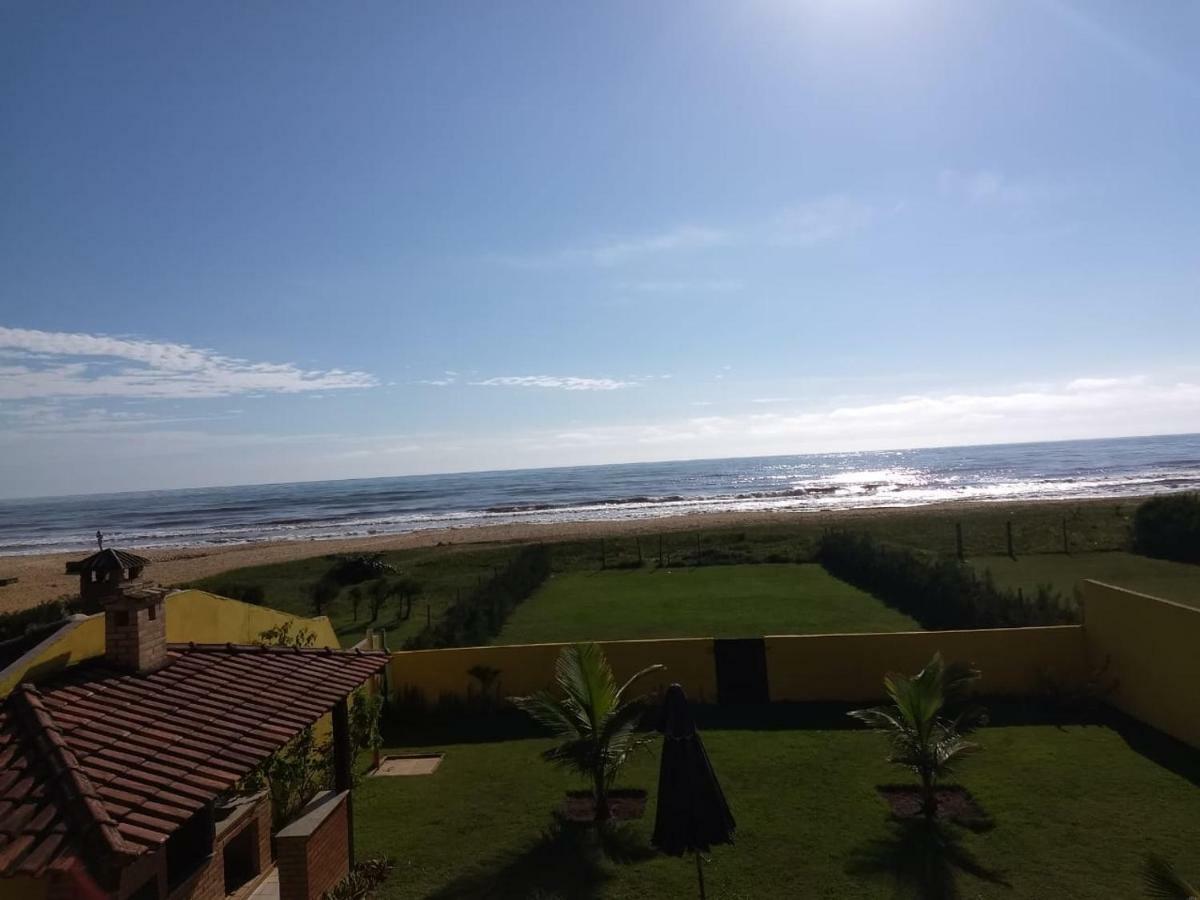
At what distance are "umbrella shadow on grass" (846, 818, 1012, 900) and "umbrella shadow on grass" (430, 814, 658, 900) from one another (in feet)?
7.35

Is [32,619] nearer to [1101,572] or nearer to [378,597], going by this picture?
[378,597]

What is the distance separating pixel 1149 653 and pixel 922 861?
589 centimetres

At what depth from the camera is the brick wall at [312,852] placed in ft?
22.3

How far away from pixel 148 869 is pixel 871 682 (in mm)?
10536

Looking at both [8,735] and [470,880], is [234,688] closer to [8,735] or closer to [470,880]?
[8,735]

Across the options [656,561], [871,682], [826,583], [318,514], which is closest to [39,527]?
[318,514]

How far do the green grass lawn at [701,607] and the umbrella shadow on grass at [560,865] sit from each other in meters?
8.73

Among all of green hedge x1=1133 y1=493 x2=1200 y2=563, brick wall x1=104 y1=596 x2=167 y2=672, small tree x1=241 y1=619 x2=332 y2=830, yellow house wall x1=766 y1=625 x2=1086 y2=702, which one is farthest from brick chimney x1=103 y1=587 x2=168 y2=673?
green hedge x1=1133 y1=493 x2=1200 y2=563

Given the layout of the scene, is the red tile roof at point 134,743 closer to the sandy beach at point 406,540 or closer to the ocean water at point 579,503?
the sandy beach at point 406,540

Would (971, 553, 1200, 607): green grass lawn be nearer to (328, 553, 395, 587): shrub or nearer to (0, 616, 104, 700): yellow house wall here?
(0, 616, 104, 700): yellow house wall

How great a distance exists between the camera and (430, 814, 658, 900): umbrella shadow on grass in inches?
292

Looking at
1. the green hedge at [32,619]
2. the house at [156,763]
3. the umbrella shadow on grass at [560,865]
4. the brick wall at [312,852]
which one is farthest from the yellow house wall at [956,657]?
the green hedge at [32,619]

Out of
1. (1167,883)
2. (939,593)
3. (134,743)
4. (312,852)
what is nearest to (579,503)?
(939,593)

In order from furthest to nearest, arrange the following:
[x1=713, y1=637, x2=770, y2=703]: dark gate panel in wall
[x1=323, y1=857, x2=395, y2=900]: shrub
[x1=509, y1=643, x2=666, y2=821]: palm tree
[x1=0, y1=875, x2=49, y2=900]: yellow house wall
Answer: [x1=713, y1=637, x2=770, y2=703]: dark gate panel in wall → [x1=509, y1=643, x2=666, y2=821]: palm tree → [x1=323, y1=857, x2=395, y2=900]: shrub → [x1=0, y1=875, x2=49, y2=900]: yellow house wall
